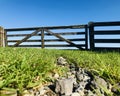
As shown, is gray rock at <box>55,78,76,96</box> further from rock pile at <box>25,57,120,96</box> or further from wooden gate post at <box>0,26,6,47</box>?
wooden gate post at <box>0,26,6,47</box>

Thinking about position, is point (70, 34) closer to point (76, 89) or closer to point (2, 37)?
point (2, 37)

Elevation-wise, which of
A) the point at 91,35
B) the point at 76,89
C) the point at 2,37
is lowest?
the point at 76,89

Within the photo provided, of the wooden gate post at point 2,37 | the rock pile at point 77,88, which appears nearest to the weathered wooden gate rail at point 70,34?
the wooden gate post at point 2,37

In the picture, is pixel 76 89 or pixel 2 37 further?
pixel 2 37

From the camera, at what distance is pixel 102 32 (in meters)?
14.4

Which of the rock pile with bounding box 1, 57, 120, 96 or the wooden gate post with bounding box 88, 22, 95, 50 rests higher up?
the wooden gate post with bounding box 88, 22, 95, 50

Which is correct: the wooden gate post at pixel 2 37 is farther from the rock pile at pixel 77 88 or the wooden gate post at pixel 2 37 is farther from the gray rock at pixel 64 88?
the gray rock at pixel 64 88

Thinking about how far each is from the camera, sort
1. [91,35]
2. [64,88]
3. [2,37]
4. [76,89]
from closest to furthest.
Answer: [64,88], [76,89], [91,35], [2,37]

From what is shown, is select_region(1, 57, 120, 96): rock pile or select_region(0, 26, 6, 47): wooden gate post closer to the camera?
select_region(1, 57, 120, 96): rock pile

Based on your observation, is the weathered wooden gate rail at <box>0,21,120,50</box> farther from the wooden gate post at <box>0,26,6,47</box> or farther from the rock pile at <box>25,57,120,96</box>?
the rock pile at <box>25,57,120,96</box>

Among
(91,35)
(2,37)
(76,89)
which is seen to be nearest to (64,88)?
(76,89)

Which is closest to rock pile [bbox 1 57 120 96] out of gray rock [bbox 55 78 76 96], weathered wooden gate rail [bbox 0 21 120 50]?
gray rock [bbox 55 78 76 96]

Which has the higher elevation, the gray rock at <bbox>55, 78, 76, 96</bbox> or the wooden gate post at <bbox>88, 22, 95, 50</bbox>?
the wooden gate post at <bbox>88, 22, 95, 50</bbox>

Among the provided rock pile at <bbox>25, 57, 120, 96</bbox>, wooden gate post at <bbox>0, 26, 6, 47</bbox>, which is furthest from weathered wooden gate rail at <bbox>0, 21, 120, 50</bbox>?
rock pile at <bbox>25, 57, 120, 96</bbox>
